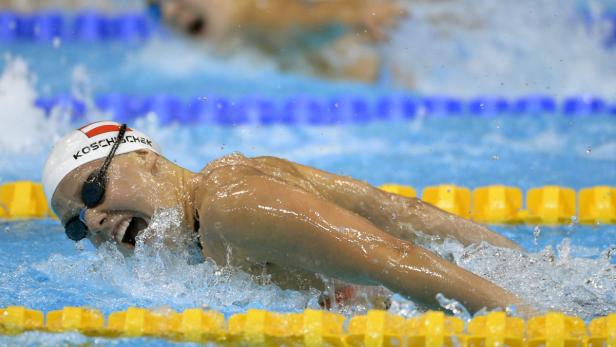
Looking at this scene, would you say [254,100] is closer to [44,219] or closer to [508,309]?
[44,219]

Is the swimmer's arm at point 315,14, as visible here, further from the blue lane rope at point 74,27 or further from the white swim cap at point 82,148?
the white swim cap at point 82,148

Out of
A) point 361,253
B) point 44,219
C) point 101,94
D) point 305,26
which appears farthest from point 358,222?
point 305,26

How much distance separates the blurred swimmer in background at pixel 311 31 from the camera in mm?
6730

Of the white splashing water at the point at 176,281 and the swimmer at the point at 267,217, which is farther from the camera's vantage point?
the white splashing water at the point at 176,281

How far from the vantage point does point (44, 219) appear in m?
3.76

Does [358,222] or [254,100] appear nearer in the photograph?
[358,222]

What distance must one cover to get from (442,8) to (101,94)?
113 inches

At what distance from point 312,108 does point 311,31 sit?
59.4 inches

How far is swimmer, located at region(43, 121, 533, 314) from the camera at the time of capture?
7.58 ft

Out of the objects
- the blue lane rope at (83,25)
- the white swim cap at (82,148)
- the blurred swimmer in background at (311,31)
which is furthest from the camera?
the blue lane rope at (83,25)

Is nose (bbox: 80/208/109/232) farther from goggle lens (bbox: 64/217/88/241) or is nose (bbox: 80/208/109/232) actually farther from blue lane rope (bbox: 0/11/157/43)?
blue lane rope (bbox: 0/11/157/43)

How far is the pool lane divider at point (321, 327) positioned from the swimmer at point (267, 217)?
0.23ft

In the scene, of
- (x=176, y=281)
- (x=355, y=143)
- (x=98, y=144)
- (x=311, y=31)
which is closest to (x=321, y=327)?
(x=176, y=281)

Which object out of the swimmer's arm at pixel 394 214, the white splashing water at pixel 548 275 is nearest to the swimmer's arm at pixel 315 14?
the swimmer's arm at pixel 394 214
